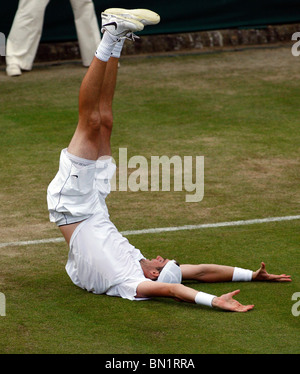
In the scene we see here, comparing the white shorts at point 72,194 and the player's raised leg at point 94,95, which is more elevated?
the player's raised leg at point 94,95

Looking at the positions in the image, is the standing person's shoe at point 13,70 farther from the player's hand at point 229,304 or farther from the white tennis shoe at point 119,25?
the player's hand at point 229,304

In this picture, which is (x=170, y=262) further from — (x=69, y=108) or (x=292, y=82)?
(x=292, y=82)

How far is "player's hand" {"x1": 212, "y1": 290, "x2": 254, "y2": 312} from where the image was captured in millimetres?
5516

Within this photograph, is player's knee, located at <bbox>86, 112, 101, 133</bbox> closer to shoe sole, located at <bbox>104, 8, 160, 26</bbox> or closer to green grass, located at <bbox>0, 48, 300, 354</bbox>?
shoe sole, located at <bbox>104, 8, 160, 26</bbox>

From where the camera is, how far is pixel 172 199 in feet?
26.8

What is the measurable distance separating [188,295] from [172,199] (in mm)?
2641

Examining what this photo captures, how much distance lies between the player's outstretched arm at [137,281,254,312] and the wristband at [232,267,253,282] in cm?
38

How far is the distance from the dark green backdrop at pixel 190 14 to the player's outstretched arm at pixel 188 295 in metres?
8.14

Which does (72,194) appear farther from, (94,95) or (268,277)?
(268,277)

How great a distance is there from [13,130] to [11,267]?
3963mm

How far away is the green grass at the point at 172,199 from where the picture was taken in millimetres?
5285

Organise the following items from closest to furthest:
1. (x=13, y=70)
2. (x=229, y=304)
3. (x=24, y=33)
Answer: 1. (x=229, y=304)
2. (x=24, y=33)
3. (x=13, y=70)

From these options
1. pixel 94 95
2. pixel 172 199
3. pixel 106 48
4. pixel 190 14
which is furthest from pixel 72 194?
pixel 190 14

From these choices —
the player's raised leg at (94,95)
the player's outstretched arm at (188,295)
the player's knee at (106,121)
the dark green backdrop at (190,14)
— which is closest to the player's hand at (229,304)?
the player's outstretched arm at (188,295)
